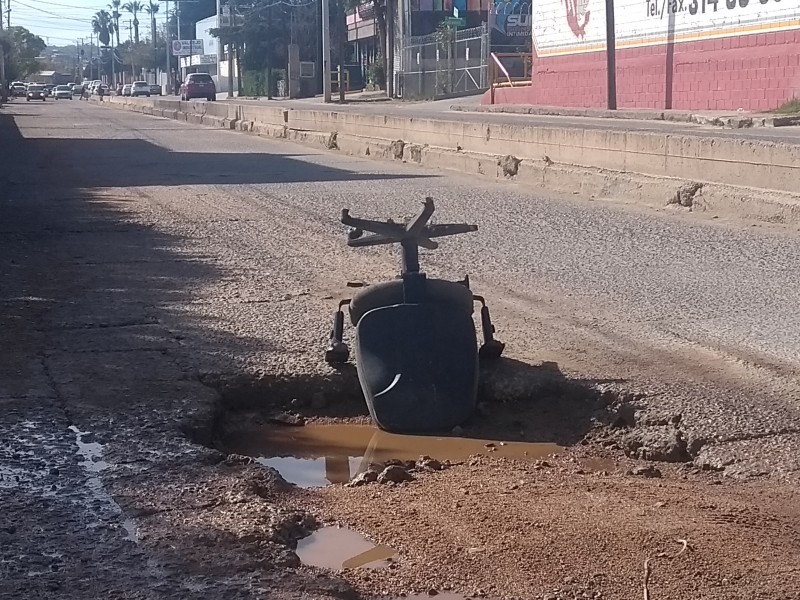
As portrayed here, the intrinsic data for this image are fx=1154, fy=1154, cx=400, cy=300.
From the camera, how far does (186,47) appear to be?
133125 millimetres

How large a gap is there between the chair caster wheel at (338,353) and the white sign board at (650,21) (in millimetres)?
24132

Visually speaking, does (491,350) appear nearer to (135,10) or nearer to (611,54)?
(611,54)

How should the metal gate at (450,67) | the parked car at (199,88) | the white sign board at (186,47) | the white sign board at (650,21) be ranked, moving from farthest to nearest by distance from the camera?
1. the white sign board at (186,47)
2. the parked car at (199,88)
3. the metal gate at (450,67)
4. the white sign board at (650,21)

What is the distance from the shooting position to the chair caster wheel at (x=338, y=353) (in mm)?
5645

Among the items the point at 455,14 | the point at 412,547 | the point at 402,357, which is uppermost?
the point at 455,14

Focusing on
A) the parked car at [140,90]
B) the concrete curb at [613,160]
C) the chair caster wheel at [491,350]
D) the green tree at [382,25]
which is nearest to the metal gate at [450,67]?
the green tree at [382,25]

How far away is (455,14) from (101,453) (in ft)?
211

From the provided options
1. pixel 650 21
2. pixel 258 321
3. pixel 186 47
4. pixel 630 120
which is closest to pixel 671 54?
pixel 650 21

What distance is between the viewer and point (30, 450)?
446 cm

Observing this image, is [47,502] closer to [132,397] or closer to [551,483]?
[132,397]

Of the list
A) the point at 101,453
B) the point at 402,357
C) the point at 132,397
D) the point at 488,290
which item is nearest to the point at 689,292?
the point at 488,290

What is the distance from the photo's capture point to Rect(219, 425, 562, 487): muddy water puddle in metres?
4.78

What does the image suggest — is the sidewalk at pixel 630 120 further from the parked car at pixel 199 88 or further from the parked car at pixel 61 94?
the parked car at pixel 61 94

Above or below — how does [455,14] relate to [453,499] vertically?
above
